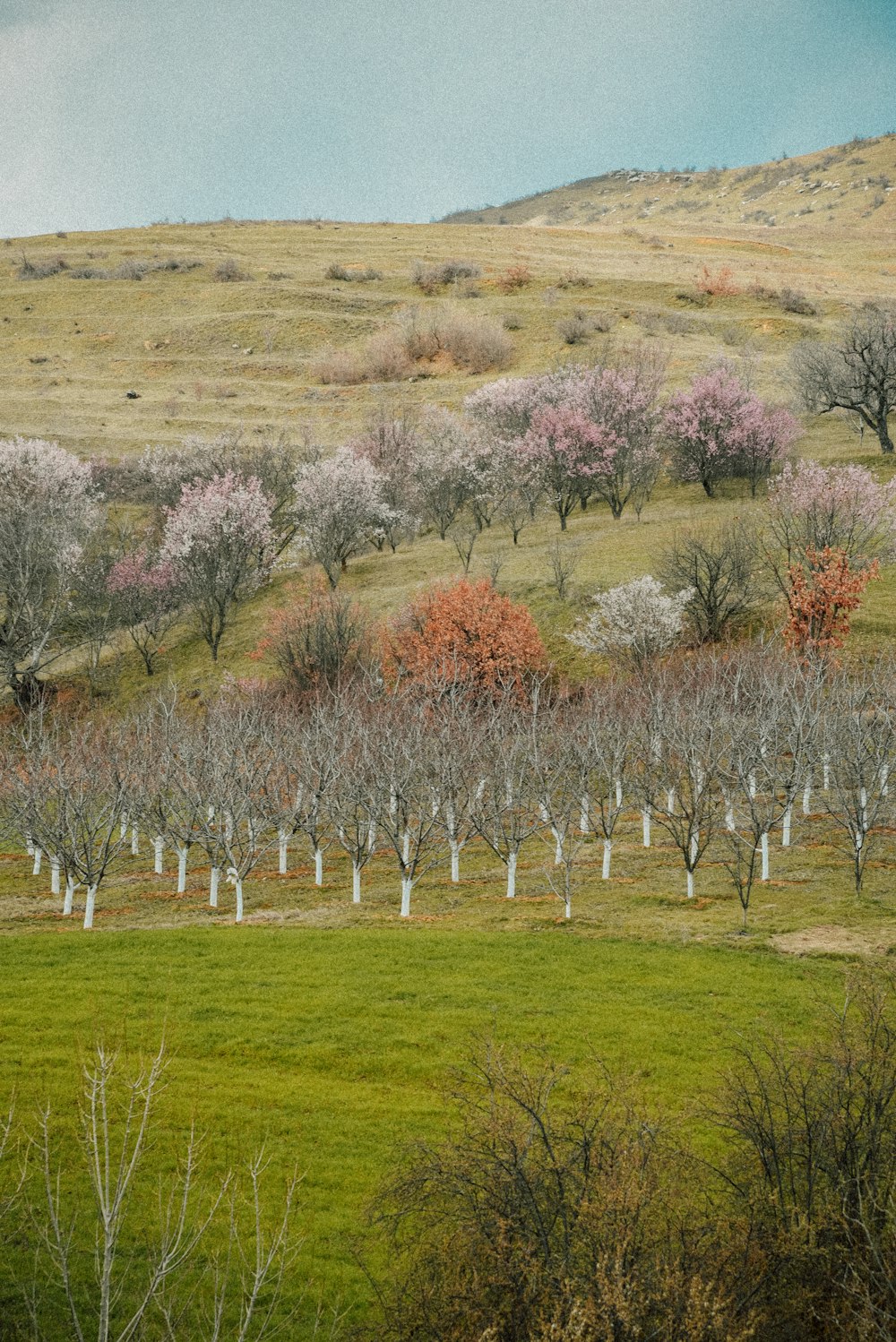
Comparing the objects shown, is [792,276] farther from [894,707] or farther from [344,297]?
[894,707]

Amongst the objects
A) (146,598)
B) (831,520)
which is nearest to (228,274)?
(146,598)

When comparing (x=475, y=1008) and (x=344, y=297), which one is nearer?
(x=475, y=1008)

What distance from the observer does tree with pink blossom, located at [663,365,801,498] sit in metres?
70.7

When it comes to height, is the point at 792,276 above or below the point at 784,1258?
above

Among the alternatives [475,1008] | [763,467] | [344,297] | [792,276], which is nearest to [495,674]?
[475,1008]

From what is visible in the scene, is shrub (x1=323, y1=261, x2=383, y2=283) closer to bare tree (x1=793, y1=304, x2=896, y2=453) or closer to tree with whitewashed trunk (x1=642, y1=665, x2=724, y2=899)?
bare tree (x1=793, y1=304, x2=896, y2=453)

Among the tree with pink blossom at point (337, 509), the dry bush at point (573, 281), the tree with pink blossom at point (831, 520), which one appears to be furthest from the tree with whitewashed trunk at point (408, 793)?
the dry bush at point (573, 281)

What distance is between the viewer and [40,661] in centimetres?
5962

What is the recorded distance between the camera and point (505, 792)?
113ft

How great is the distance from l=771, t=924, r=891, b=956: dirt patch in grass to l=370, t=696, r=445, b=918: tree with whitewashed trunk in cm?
Answer: 1034

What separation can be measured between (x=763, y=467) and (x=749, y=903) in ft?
165

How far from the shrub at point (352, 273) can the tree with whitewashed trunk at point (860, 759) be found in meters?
102

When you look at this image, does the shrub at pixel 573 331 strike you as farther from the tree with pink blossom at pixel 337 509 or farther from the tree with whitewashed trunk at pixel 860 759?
the tree with whitewashed trunk at pixel 860 759

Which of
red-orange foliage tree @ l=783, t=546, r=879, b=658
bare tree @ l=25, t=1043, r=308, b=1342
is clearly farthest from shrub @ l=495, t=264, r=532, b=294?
bare tree @ l=25, t=1043, r=308, b=1342
